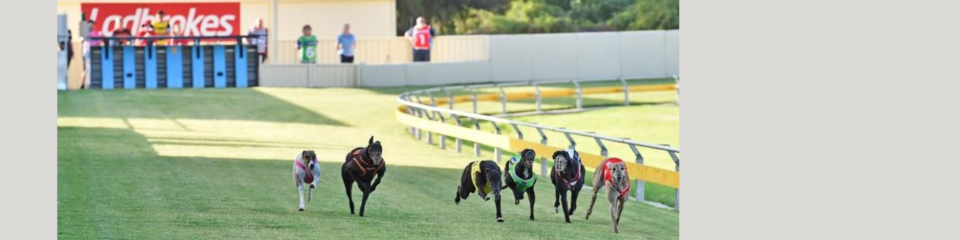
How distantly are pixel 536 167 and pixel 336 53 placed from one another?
21105 mm

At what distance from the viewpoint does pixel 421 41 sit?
143 feet

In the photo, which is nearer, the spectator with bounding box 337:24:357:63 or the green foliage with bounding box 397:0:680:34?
the spectator with bounding box 337:24:357:63

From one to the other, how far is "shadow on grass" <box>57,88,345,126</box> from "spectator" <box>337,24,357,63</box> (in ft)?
12.7

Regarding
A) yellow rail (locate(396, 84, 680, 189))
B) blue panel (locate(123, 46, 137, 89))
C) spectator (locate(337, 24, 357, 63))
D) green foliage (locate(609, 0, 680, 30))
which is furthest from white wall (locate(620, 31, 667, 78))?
green foliage (locate(609, 0, 680, 30))

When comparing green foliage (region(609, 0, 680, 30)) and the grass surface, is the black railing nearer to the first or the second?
the grass surface

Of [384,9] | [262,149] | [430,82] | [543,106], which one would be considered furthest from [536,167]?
[384,9]

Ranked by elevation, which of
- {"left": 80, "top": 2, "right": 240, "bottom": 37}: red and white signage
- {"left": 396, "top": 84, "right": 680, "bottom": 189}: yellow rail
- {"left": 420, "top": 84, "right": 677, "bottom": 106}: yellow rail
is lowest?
{"left": 396, "top": 84, "right": 680, "bottom": 189}: yellow rail

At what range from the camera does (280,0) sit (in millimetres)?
47250

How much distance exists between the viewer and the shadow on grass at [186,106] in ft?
104

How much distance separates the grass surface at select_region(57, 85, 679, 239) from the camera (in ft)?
44.0

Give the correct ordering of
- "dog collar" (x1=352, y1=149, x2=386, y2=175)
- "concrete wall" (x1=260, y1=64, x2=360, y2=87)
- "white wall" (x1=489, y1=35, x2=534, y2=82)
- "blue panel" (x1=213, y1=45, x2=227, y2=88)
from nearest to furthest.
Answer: "dog collar" (x1=352, y1=149, x2=386, y2=175)
"blue panel" (x1=213, y1=45, x2=227, y2=88)
"concrete wall" (x1=260, y1=64, x2=360, y2=87)
"white wall" (x1=489, y1=35, x2=534, y2=82)

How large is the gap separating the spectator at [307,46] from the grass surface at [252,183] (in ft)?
21.6

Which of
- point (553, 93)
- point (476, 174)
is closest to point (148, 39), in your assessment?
point (553, 93)

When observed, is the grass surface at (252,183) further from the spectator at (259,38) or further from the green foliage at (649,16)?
the green foliage at (649,16)
